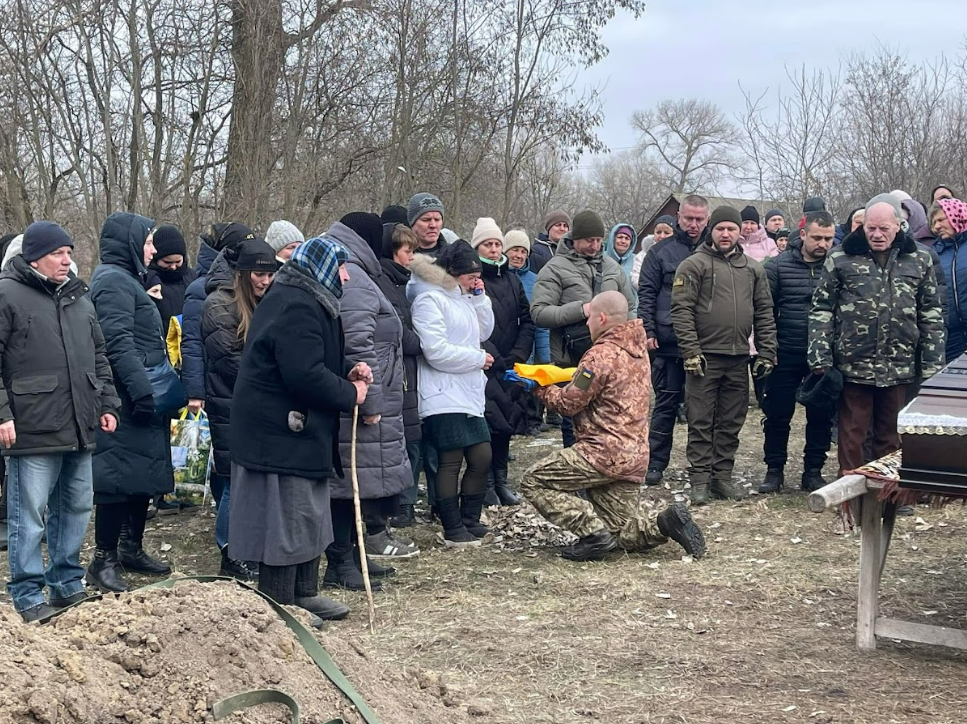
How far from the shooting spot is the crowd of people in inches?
210

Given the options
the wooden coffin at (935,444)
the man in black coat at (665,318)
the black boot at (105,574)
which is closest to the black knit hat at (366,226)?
the black boot at (105,574)

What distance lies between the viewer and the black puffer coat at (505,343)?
7.96m

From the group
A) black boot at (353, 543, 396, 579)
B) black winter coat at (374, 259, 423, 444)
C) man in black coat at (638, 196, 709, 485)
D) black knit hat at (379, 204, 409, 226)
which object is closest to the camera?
black boot at (353, 543, 396, 579)

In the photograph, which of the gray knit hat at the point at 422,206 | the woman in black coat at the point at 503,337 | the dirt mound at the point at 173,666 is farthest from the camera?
the woman in black coat at the point at 503,337

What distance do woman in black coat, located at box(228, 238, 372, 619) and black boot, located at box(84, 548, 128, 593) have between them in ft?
4.39

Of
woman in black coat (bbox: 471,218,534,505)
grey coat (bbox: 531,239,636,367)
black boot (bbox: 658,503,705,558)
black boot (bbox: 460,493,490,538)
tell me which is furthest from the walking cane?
grey coat (bbox: 531,239,636,367)

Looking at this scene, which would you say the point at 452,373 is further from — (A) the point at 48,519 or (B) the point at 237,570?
(A) the point at 48,519

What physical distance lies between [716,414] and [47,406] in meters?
5.07

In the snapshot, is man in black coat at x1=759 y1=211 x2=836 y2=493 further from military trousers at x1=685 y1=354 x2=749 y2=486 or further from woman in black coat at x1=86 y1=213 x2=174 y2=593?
woman in black coat at x1=86 y1=213 x2=174 y2=593

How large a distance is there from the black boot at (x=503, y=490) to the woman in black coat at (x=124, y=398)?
2824 millimetres

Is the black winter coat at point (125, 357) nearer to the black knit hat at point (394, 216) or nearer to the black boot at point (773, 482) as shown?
the black knit hat at point (394, 216)

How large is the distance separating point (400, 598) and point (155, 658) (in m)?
2.68

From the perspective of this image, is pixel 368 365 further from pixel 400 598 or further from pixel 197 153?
pixel 197 153

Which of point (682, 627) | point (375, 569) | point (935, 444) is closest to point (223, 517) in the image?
point (375, 569)
